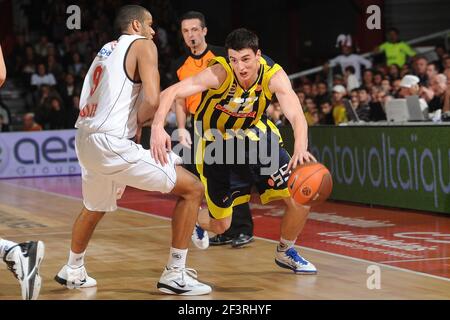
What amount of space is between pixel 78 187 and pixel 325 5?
35.6 ft

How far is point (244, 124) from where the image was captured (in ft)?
26.7

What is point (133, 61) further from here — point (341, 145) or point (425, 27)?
point (425, 27)

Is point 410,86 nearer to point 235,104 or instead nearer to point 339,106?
point 339,106

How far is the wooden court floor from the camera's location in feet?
23.2

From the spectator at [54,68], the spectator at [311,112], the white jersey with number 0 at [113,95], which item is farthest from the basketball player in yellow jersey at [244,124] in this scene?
the spectator at [54,68]

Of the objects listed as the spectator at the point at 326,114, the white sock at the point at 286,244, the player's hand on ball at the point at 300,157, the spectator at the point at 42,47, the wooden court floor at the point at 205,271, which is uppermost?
the spectator at the point at 42,47

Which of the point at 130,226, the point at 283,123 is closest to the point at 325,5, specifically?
the point at 283,123

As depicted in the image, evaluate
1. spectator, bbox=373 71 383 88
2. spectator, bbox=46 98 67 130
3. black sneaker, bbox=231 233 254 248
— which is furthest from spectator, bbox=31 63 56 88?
black sneaker, bbox=231 233 254 248

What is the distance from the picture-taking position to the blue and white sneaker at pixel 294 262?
311 inches

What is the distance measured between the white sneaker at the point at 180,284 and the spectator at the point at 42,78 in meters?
16.4

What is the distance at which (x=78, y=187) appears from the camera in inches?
679

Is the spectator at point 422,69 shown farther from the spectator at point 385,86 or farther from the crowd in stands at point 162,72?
the spectator at point 385,86

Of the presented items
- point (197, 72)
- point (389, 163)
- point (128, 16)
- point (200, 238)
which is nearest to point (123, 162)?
point (128, 16)

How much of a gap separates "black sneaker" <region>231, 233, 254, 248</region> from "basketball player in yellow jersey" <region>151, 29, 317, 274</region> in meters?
0.94
